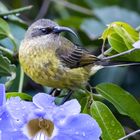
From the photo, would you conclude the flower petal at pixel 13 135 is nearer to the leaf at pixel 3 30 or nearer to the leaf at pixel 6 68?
the leaf at pixel 6 68

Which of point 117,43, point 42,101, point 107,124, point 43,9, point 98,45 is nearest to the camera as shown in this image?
point 42,101

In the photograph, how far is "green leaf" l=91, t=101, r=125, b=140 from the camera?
3.49 ft

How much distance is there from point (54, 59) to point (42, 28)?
3.9 inches

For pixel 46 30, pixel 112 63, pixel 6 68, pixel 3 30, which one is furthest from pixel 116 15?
pixel 6 68

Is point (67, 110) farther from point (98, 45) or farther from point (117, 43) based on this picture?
point (98, 45)

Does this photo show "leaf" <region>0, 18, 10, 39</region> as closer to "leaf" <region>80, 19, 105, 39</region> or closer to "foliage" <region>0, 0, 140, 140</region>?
"foliage" <region>0, 0, 140, 140</region>

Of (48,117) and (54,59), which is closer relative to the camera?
(48,117)

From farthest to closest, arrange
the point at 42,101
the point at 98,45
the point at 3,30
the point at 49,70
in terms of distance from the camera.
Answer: the point at 98,45, the point at 49,70, the point at 3,30, the point at 42,101

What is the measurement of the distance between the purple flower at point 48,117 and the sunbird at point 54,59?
588 mm

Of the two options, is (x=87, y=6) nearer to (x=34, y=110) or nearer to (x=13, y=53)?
(x=13, y=53)

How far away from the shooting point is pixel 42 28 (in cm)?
166

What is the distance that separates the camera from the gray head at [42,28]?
5.19ft

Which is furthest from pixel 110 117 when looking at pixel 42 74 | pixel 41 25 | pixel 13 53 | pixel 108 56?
pixel 41 25

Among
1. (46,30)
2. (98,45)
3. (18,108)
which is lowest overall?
(98,45)
